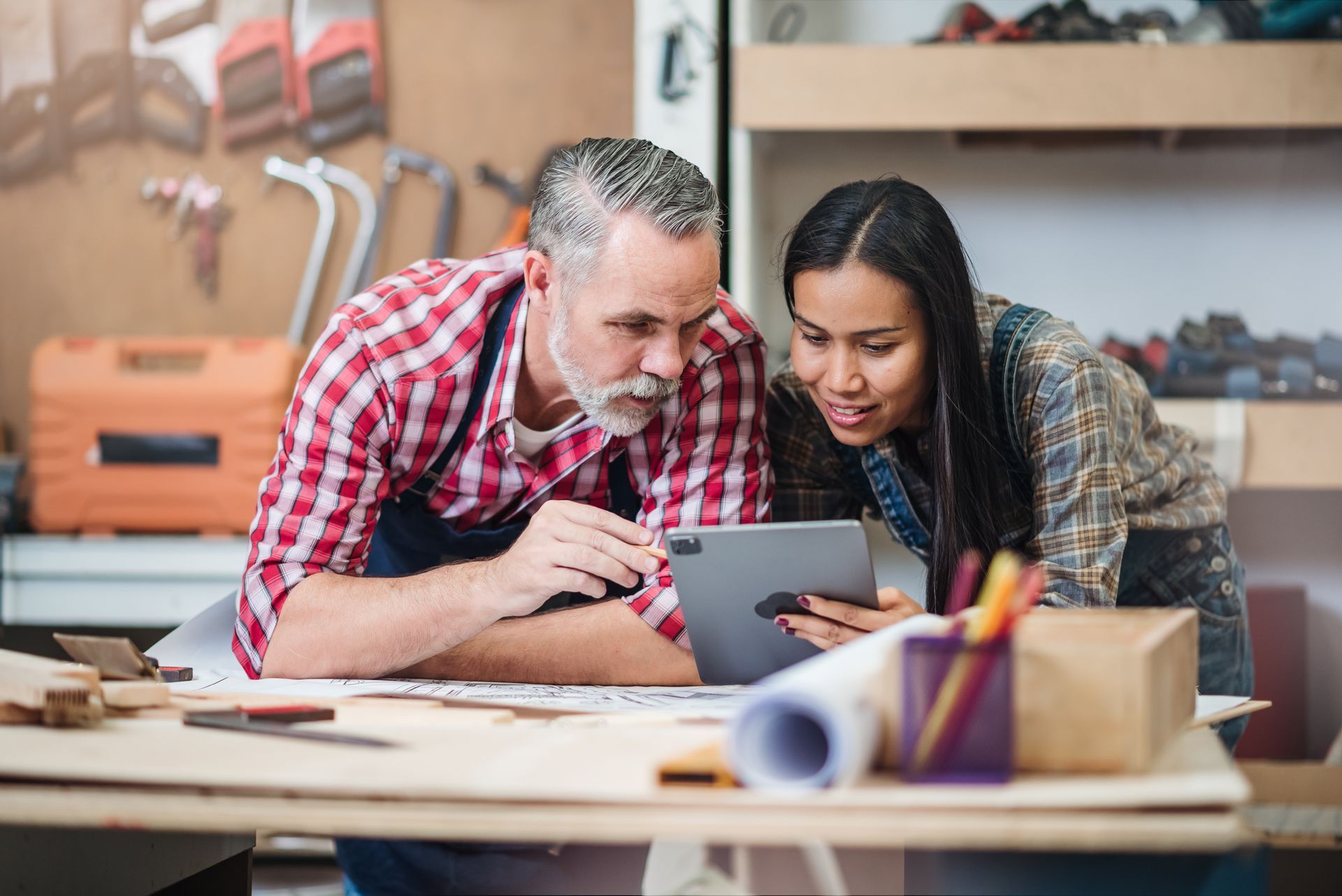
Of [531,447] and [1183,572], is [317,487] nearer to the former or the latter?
[531,447]

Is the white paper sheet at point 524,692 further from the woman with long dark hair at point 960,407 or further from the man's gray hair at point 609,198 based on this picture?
the man's gray hair at point 609,198

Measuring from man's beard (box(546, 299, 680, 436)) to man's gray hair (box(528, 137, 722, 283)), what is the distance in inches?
2.9

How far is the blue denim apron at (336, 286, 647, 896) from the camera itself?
1519mm

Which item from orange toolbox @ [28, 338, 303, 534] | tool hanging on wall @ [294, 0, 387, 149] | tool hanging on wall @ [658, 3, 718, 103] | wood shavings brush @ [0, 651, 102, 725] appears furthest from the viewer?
tool hanging on wall @ [294, 0, 387, 149]

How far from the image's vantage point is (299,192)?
2.72 m

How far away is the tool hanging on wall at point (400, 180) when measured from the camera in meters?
2.66

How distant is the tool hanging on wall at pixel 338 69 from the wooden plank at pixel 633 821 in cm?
221

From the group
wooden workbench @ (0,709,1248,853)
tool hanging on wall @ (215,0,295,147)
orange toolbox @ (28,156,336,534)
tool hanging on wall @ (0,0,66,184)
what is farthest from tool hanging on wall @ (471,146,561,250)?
wooden workbench @ (0,709,1248,853)

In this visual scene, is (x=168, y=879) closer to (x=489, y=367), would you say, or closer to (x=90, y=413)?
(x=489, y=367)

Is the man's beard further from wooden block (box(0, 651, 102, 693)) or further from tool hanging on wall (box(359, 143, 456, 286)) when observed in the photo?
tool hanging on wall (box(359, 143, 456, 286))

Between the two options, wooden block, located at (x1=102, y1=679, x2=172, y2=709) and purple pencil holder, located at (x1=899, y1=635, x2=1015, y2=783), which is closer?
purple pencil holder, located at (x1=899, y1=635, x2=1015, y2=783)

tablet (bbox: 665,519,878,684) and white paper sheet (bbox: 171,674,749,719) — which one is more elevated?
tablet (bbox: 665,519,878,684)

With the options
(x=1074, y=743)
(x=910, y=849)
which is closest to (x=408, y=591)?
(x=910, y=849)

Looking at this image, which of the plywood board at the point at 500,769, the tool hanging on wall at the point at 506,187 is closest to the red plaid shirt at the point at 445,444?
the plywood board at the point at 500,769
